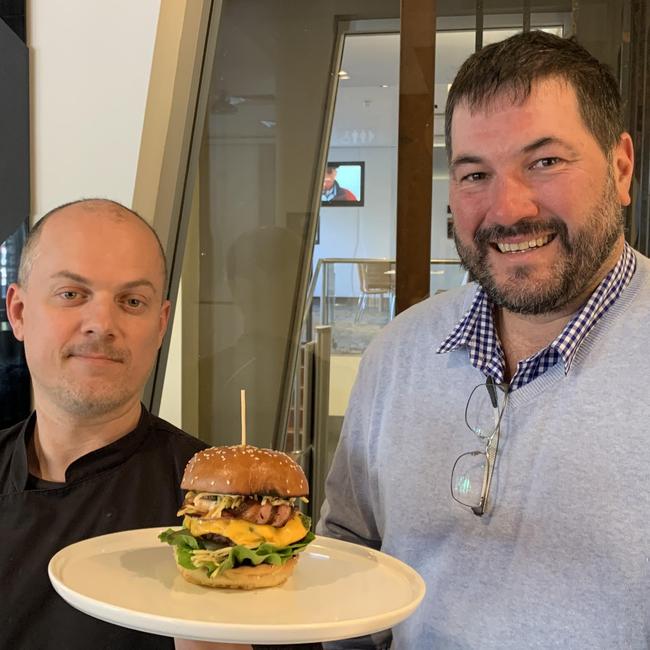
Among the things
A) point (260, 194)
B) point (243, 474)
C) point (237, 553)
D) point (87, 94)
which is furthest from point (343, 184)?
point (237, 553)

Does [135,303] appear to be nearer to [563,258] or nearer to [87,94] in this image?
[563,258]

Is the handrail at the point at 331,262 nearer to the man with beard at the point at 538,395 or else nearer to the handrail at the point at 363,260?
the handrail at the point at 363,260

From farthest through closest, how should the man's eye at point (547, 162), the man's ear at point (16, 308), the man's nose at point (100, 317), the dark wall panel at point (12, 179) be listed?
the dark wall panel at point (12, 179)
the man's ear at point (16, 308)
the man's nose at point (100, 317)
the man's eye at point (547, 162)

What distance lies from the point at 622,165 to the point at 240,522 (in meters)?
1.09

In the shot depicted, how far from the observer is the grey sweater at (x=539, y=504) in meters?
1.38

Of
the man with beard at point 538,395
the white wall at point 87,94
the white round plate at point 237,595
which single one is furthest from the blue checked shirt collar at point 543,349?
the white wall at point 87,94

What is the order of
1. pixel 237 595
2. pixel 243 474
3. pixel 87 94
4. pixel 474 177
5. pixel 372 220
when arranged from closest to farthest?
pixel 237 595 < pixel 243 474 < pixel 474 177 < pixel 87 94 < pixel 372 220

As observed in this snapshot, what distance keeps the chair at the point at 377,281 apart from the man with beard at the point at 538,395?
133 centimetres

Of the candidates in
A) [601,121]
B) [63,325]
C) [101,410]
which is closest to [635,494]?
[601,121]

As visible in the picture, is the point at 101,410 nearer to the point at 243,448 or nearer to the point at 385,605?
the point at 243,448

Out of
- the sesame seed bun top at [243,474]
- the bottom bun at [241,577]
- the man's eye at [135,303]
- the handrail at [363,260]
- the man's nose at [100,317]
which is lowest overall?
the bottom bun at [241,577]

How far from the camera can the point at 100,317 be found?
161cm

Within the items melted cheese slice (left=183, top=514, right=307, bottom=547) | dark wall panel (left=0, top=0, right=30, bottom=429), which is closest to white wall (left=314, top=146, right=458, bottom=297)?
dark wall panel (left=0, top=0, right=30, bottom=429)

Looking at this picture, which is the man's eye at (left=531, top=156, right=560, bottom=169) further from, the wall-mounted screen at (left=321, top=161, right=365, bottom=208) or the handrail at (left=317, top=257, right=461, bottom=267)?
the wall-mounted screen at (left=321, top=161, right=365, bottom=208)
